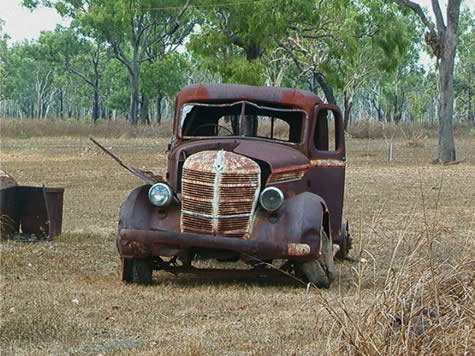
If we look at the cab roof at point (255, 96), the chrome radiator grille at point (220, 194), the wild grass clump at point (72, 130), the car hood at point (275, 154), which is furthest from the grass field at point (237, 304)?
the wild grass clump at point (72, 130)

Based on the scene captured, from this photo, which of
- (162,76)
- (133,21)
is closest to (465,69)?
(162,76)

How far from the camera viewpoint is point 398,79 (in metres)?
89.1

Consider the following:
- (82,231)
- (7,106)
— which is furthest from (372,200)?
(7,106)

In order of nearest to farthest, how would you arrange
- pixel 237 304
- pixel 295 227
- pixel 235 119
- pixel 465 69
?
pixel 237 304
pixel 295 227
pixel 235 119
pixel 465 69

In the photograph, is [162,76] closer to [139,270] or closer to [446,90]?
[446,90]

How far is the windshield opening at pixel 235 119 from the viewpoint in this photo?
34.4ft

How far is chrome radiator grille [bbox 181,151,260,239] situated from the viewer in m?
9.09

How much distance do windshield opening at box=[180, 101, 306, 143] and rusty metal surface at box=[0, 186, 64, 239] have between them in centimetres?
Result: 282

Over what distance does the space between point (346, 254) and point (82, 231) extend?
3.86 m

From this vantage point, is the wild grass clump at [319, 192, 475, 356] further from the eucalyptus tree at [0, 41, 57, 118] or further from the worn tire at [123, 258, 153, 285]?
the eucalyptus tree at [0, 41, 57, 118]

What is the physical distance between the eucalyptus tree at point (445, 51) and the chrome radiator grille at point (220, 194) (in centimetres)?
2242

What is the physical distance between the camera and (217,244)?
884 cm

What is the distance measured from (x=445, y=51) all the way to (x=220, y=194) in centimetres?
2358

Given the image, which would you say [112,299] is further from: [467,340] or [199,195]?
[467,340]
